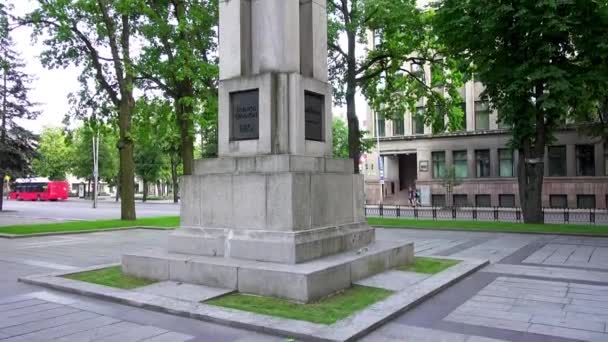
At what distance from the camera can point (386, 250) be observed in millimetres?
9539

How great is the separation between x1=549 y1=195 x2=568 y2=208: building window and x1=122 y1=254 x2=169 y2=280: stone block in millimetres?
38684

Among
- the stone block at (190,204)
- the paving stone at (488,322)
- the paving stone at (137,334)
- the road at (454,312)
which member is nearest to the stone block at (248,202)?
the stone block at (190,204)

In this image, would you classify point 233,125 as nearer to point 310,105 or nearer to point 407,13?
point 310,105

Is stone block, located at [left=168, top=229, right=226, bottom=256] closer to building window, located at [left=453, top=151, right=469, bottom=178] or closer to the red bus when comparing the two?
building window, located at [left=453, top=151, right=469, bottom=178]

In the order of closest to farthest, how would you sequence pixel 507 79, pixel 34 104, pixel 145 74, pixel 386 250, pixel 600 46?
pixel 386 250 → pixel 600 46 → pixel 507 79 → pixel 145 74 → pixel 34 104

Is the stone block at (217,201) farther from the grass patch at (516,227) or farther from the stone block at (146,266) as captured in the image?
the grass patch at (516,227)

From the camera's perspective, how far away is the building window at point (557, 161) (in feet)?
133

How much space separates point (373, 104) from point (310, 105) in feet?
63.0

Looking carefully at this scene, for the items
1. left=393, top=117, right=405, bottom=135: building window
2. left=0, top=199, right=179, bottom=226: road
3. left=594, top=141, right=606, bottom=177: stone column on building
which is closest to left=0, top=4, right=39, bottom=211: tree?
left=0, top=199, right=179, bottom=226: road

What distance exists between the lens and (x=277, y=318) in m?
6.33

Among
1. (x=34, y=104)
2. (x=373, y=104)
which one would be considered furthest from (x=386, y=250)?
(x=34, y=104)

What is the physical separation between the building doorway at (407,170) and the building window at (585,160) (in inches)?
663

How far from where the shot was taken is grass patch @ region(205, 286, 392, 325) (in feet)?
21.1

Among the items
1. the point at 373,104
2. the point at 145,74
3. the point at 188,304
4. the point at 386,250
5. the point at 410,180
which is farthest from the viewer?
the point at 410,180
